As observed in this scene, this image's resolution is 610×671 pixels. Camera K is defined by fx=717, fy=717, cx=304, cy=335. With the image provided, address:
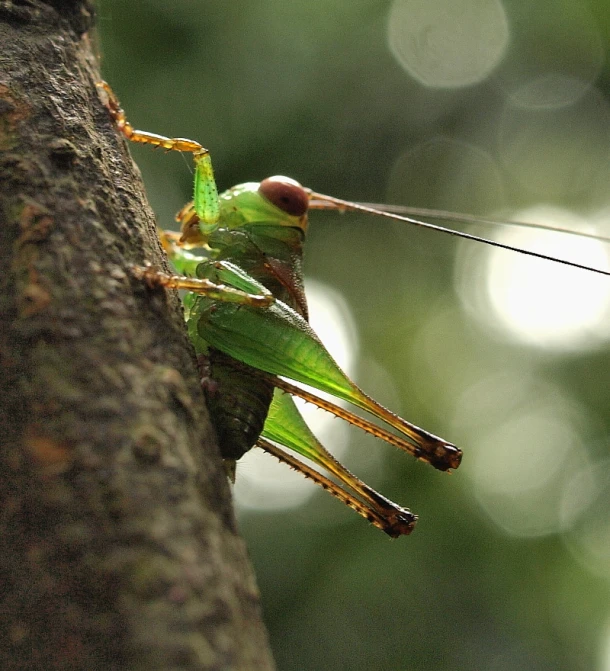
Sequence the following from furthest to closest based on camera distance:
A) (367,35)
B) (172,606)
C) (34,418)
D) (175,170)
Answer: (367,35) < (175,170) < (34,418) < (172,606)

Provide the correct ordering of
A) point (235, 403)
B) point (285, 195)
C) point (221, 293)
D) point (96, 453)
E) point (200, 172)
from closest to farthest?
point (96, 453)
point (235, 403)
point (221, 293)
point (200, 172)
point (285, 195)

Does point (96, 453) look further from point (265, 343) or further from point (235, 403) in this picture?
point (265, 343)

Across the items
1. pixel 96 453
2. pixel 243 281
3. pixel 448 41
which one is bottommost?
pixel 243 281

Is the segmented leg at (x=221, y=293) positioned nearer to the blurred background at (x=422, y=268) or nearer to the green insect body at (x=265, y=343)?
the green insect body at (x=265, y=343)

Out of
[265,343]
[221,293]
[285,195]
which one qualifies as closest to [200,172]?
[285,195]

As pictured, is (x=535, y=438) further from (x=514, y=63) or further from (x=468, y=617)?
(x=514, y=63)

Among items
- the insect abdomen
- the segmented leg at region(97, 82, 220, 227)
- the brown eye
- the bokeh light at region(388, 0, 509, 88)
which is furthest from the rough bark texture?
the bokeh light at region(388, 0, 509, 88)

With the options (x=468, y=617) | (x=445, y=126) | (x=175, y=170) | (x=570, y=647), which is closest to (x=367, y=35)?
(x=445, y=126)

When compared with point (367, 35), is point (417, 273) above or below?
below
